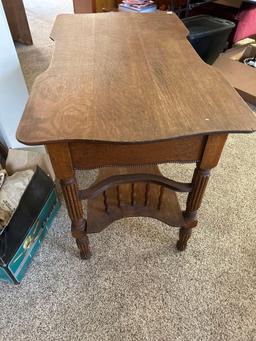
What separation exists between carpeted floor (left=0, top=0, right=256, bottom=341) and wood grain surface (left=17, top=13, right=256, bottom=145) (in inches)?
26.7

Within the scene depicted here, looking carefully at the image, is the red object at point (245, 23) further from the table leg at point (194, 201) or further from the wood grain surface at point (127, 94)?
the table leg at point (194, 201)

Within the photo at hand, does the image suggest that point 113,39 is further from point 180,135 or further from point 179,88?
point 180,135

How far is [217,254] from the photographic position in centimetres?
107

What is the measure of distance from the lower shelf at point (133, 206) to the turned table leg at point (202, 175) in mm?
49

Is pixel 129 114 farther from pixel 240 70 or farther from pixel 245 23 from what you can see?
pixel 245 23

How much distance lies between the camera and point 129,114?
1.98 ft

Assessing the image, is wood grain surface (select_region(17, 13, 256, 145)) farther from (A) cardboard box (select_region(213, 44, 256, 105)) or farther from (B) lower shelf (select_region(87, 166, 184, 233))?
(A) cardboard box (select_region(213, 44, 256, 105))

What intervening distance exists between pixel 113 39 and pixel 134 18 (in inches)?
9.5

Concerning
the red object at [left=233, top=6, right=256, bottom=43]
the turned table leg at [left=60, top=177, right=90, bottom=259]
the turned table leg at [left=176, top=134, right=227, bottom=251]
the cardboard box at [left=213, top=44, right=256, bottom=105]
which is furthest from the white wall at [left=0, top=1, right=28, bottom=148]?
the red object at [left=233, top=6, right=256, bottom=43]

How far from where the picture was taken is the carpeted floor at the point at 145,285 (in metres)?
0.88

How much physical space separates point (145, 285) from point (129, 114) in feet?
2.30

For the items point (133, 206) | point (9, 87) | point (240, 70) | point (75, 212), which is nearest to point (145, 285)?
point (133, 206)

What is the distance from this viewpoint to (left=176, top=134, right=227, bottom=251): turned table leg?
24.6 inches

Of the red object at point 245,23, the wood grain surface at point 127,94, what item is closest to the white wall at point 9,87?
the wood grain surface at point 127,94
